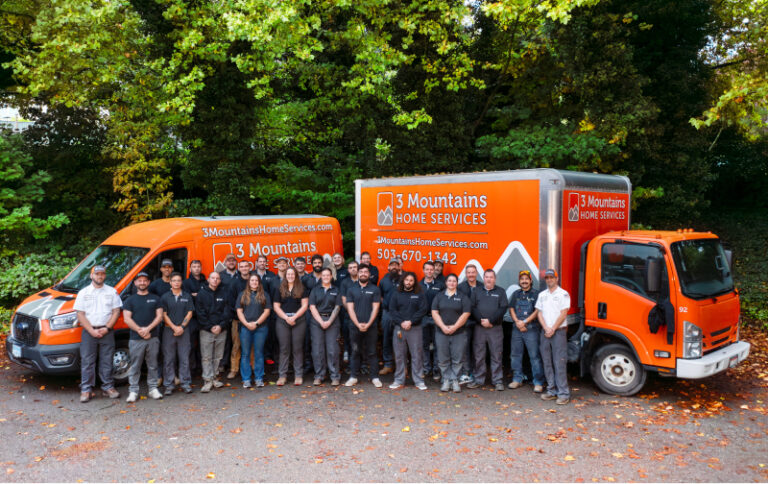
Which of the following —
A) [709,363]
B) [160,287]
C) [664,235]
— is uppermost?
[664,235]

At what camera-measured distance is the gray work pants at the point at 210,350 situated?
8.25 m

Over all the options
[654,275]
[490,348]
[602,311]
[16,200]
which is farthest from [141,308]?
[16,200]

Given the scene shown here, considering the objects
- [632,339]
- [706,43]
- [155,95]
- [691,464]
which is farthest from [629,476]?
[706,43]

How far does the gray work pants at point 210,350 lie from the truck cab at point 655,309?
5.31m

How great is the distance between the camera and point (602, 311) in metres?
7.75

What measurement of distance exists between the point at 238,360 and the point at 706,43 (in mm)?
17625

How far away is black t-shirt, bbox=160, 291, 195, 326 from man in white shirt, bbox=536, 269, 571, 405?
197 inches

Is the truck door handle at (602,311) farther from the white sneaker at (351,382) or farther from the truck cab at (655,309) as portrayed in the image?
the white sneaker at (351,382)

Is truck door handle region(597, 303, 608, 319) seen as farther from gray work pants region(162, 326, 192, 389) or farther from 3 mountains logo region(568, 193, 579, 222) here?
gray work pants region(162, 326, 192, 389)

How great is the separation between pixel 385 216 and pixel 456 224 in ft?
5.37

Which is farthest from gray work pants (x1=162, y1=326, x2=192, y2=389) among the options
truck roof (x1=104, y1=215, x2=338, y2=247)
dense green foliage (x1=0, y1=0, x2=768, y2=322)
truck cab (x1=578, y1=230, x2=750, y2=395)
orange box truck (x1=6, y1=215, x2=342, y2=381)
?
dense green foliage (x1=0, y1=0, x2=768, y2=322)

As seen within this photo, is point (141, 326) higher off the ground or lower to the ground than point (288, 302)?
lower

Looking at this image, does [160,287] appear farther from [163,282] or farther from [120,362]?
[120,362]

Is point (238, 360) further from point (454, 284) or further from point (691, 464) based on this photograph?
point (691, 464)
